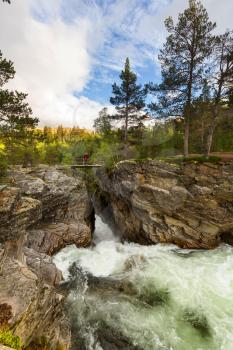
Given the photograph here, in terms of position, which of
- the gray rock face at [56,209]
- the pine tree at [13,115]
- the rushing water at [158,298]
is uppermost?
the pine tree at [13,115]

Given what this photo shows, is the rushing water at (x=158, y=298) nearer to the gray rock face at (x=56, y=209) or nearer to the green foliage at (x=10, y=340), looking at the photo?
the gray rock face at (x=56, y=209)

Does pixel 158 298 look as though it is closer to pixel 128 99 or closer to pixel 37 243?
pixel 37 243

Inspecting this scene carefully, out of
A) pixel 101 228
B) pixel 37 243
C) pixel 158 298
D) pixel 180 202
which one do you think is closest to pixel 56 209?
pixel 37 243

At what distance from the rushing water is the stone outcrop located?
132 centimetres

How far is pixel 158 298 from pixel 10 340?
9001mm

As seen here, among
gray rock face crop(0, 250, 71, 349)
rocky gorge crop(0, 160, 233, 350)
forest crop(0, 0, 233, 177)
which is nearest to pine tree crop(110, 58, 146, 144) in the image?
forest crop(0, 0, 233, 177)

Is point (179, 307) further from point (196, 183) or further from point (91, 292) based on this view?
point (196, 183)

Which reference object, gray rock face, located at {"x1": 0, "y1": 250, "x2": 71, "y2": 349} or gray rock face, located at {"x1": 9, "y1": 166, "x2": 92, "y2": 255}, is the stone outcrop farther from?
gray rock face, located at {"x1": 0, "y1": 250, "x2": 71, "y2": 349}

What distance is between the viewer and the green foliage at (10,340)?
221 inches

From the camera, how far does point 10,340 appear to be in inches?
226

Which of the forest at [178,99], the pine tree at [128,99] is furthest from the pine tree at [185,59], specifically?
the pine tree at [128,99]

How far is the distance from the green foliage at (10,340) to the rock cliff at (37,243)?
0.32 m

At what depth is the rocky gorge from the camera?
8.89 meters

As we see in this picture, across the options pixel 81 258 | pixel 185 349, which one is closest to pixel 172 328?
pixel 185 349
